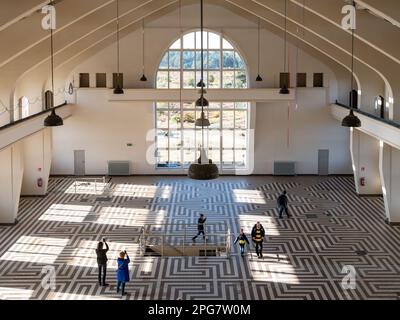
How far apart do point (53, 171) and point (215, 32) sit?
9305 mm

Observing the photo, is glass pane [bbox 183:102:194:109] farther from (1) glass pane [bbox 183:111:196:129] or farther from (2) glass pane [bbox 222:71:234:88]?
(2) glass pane [bbox 222:71:234:88]

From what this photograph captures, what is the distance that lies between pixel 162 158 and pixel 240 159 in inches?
137

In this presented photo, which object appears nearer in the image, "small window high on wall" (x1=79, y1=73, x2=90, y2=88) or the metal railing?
the metal railing

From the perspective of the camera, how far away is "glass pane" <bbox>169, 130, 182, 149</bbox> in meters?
27.2

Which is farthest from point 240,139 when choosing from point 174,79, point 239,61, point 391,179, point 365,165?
point 391,179

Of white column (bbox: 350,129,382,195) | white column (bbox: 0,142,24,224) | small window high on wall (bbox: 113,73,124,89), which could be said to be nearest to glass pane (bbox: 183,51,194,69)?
small window high on wall (bbox: 113,73,124,89)

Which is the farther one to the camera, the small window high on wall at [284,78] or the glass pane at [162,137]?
the glass pane at [162,137]

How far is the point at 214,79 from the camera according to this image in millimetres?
26703

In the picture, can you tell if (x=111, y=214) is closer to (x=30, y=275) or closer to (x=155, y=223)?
(x=155, y=223)

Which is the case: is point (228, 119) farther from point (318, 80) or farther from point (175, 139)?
point (318, 80)

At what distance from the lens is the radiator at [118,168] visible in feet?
88.8

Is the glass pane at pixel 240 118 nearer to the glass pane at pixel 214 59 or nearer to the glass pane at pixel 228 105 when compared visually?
the glass pane at pixel 228 105

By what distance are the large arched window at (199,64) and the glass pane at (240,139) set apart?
206cm

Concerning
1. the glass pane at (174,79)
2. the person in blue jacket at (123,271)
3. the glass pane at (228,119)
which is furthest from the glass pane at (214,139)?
the person in blue jacket at (123,271)
